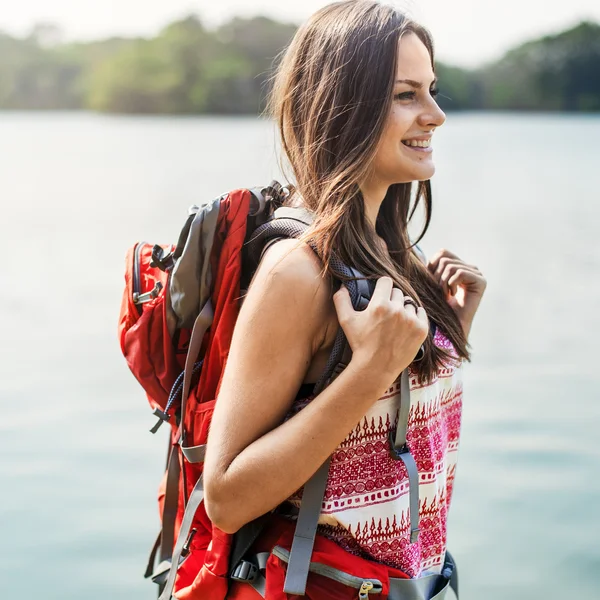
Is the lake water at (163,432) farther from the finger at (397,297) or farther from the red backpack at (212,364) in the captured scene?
the finger at (397,297)

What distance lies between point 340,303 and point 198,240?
10.1 inches

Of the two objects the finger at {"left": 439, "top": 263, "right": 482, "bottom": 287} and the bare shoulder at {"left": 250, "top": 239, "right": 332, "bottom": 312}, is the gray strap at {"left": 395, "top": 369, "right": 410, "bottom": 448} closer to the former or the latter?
the bare shoulder at {"left": 250, "top": 239, "right": 332, "bottom": 312}

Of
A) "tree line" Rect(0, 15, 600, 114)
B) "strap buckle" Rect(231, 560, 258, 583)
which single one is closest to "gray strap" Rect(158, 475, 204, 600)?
"strap buckle" Rect(231, 560, 258, 583)

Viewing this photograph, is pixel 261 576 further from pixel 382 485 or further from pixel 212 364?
pixel 212 364

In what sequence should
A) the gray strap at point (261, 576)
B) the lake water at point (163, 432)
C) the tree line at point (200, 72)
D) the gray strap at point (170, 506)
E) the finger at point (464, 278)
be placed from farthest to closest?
the tree line at point (200, 72), the lake water at point (163, 432), the finger at point (464, 278), the gray strap at point (170, 506), the gray strap at point (261, 576)

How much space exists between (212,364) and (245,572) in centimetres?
33

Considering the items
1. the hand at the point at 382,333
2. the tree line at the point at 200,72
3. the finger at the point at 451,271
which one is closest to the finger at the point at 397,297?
the hand at the point at 382,333

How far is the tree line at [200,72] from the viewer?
18.0 meters

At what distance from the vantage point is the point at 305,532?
4.07ft

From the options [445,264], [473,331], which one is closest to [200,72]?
[473,331]

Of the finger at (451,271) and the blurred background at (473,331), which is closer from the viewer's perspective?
the finger at (451,271)

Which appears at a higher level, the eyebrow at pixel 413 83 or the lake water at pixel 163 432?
the eyebrow at pixel 413 83

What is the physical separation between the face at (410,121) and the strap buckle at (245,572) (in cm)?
69

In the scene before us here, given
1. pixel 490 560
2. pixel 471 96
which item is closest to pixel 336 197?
pixel 490 560
